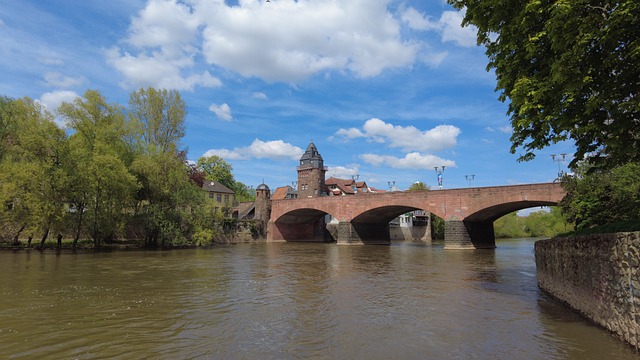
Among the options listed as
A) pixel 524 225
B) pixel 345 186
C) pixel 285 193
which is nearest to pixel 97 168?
pixel 285 193

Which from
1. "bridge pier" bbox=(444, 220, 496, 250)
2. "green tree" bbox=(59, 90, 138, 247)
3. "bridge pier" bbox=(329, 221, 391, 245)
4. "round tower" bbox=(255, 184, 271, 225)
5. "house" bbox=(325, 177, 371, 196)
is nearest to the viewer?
"green tree" bbox=(59, 90, 138, 247)

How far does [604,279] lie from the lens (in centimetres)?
757

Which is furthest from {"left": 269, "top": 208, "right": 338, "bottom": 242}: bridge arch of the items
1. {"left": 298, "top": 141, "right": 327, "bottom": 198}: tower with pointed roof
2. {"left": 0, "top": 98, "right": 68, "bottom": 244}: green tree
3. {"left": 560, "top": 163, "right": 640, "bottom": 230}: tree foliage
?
{"left": 560, "top": 163, "right": 640, "bottom": 230}: tree foliage

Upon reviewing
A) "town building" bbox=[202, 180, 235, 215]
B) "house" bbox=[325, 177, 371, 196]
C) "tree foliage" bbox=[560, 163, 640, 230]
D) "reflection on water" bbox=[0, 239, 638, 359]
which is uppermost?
"house" bbox=[325, 177, 371, 196]

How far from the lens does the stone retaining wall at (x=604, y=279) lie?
651cm

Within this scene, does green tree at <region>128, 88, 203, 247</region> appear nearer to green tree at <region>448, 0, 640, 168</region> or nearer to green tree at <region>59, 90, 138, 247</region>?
green tree at <region>59, 90, 138, 247</region>

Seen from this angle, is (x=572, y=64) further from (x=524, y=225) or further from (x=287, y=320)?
(x=524, y=225)

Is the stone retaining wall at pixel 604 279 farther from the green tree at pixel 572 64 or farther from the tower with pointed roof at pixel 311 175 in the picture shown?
the tower with pointed roof at pixel 311 175

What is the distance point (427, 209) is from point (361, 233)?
45.3 feet

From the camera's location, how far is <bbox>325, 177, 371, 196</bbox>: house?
84312 millimetres

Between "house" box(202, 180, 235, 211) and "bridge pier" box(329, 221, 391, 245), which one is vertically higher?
"house" box(202, 180, 235, 211)

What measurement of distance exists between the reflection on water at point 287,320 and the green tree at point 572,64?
13.4 feet

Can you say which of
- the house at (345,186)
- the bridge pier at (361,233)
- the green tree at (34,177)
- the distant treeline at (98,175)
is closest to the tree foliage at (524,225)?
the house at (345,186)

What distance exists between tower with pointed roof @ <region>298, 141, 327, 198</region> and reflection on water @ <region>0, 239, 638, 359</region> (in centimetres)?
5848
